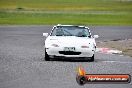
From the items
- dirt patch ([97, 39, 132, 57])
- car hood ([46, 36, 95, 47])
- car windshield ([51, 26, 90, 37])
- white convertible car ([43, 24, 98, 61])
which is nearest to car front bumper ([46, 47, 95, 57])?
white convertible car ([43, 24, 98, 61])

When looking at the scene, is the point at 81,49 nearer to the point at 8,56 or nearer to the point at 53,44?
the point at 53,44

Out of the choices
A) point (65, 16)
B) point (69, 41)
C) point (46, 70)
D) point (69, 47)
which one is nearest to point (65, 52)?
point (69, 47)

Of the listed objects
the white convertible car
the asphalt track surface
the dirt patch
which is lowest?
the dirt patch

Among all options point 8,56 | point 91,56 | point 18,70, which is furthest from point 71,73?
point 8,56

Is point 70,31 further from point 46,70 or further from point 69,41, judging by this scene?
point 46,70

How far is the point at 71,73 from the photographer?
643 inches

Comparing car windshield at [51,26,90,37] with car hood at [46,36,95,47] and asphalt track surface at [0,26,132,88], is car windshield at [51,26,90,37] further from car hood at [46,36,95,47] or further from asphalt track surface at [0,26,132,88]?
asphalt track surface at [0,26,132,88]

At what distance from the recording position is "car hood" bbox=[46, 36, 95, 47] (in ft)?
66.2

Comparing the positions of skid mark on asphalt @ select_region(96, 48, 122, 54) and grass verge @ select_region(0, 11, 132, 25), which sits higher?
skid mark on asphalt @ select_region(96, 48, 122, 54)

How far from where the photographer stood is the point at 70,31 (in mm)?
21938

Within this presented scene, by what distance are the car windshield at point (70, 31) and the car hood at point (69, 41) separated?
26.7 inches

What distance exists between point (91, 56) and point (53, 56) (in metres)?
1.24

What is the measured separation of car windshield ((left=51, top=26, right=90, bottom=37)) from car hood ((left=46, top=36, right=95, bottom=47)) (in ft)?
2.22

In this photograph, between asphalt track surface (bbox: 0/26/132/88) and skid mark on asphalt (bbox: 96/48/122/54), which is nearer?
asphalt track surface (bbox: 0/26/132/88)
